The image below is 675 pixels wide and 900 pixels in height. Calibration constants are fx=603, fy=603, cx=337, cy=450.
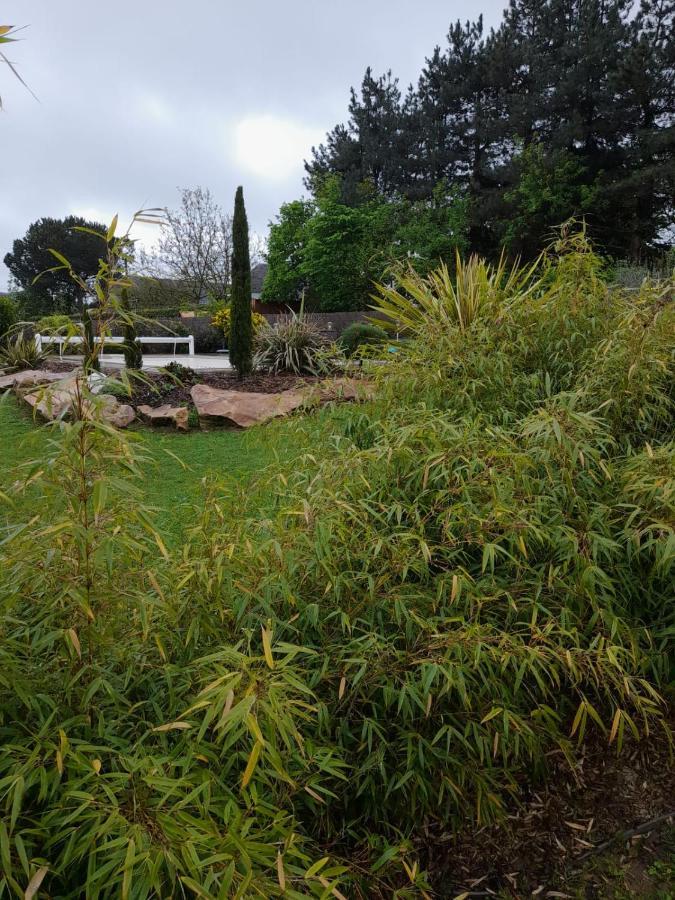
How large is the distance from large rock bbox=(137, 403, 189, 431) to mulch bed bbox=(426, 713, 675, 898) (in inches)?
192

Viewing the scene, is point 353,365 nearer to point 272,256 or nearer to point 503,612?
point 503,612

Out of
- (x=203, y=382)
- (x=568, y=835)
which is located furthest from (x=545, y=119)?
(x=568, y=835)

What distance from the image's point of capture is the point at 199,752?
38.5 inches

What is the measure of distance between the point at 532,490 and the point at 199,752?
971 mm

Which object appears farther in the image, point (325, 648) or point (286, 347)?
point (286, 347)

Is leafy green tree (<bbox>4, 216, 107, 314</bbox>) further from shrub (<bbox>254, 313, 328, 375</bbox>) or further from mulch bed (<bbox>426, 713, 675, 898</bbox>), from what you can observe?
mulch bed (<bbox>426, 713, 675, 898</bbox>)

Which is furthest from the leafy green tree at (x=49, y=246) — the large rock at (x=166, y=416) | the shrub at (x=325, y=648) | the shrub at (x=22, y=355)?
the shrub at (x=325, y=648)

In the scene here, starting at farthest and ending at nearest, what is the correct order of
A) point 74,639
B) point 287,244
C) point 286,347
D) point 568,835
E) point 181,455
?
point 287,244 → point 286,347 → point 181,455 → point 568,835 → point 74,639

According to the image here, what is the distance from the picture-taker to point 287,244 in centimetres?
2131

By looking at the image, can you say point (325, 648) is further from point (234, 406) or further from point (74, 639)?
point (234, 406)

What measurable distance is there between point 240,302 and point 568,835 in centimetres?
749

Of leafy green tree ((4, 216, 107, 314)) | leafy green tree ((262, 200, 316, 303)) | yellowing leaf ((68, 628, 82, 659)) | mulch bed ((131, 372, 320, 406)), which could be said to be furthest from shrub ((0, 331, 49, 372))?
leafy green tree ((4, 216, 107, 314))

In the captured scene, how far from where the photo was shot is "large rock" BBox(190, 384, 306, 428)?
19.4ft

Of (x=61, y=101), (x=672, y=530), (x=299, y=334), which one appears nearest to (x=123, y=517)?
(x=672, y=530)
